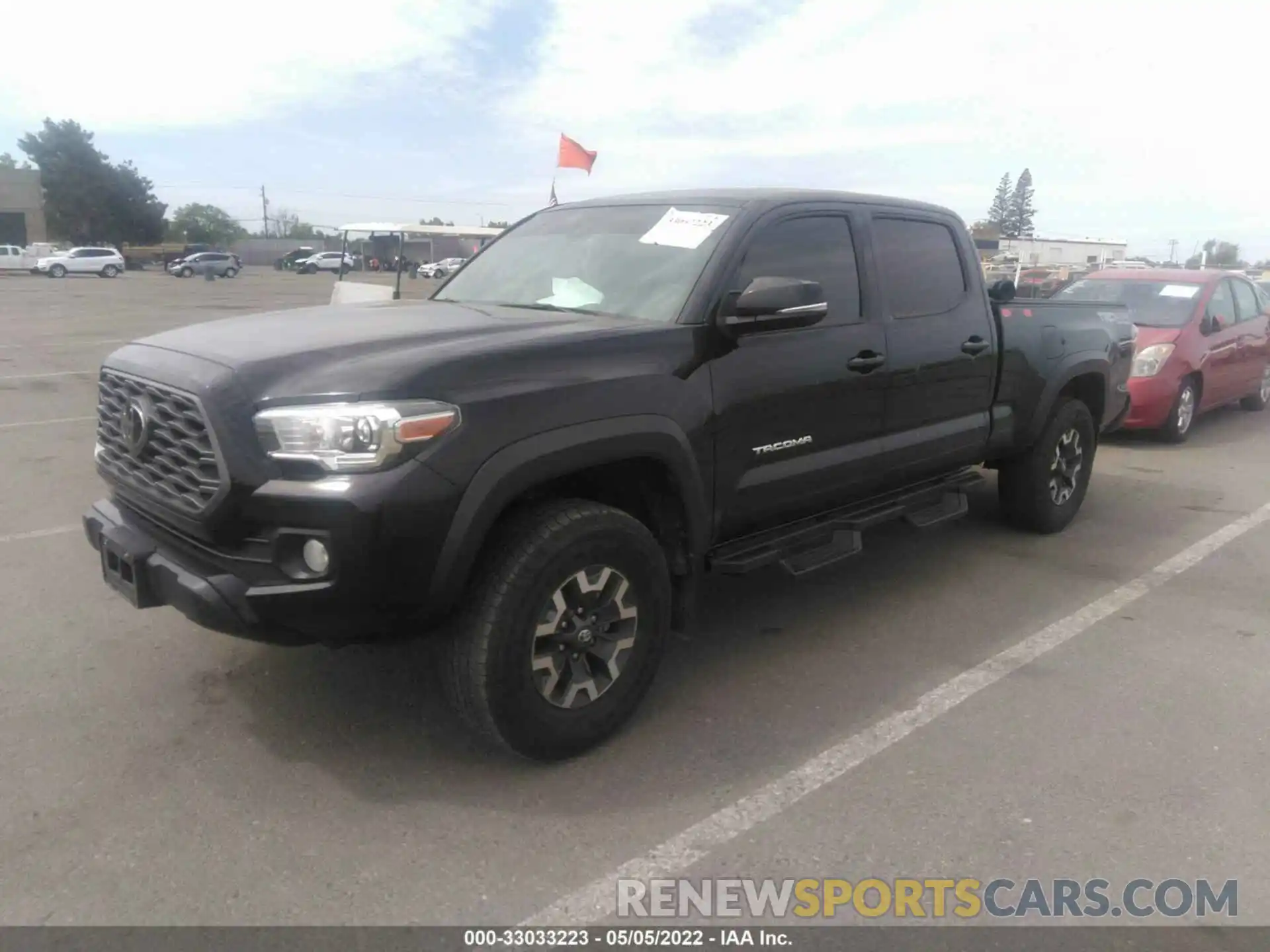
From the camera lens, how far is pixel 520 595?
9.60 ft

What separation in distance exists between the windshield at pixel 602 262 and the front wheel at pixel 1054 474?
2787mm

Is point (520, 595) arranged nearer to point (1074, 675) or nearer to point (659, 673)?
point (659, 673)

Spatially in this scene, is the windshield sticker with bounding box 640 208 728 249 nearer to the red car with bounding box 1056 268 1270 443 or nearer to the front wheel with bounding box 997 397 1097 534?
the front wheel with bounding box 997 397 1097 534

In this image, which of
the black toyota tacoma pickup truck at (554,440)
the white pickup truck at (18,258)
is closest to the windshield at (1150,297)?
the black toyota tacoma pickup truck at (554,440)

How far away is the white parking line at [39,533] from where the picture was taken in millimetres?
5359

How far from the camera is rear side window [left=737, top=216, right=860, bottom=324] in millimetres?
3848

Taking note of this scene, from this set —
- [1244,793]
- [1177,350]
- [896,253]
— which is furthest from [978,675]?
[1177,350]

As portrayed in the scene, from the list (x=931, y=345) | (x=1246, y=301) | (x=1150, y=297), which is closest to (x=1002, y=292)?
(x=931, y=345)

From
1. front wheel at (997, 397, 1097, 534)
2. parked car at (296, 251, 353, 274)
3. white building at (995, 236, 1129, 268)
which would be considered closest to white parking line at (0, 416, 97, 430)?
front wheel at (997, 397, 1097, 534)

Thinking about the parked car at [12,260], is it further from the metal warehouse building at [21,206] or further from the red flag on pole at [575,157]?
the red flag on pole at [575,157]

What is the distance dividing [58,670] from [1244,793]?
4251mm

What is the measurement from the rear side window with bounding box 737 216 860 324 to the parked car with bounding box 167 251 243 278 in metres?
49.7

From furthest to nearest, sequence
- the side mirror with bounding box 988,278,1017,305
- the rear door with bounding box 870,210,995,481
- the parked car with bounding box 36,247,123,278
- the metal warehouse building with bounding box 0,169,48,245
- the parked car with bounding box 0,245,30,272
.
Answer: the metal warehouse building with bounding box 0,169,48,245 < the parked car with bounding box 0,245,30,272 < the parked car with bounding box 36,247,123,278 < the side mirror with bounding box 988,278,1017,305 < the rear door with bounding box 870,210,995,481

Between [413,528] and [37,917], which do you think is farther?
[413,528]
